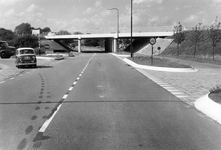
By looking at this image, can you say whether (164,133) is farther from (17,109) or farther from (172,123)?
(17,109)

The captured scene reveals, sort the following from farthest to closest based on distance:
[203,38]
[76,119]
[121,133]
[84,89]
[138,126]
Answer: [203,38]
[84,89]
[76,119]
[138,126]
[121,133]

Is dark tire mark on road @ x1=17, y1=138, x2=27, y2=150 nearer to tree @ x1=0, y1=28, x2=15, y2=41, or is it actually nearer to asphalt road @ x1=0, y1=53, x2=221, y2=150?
asphalt road @ x1=0, y1=53, x2=221, y2=150

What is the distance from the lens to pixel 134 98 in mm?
9891

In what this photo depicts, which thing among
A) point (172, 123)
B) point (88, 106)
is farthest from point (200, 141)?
point (88, 106)

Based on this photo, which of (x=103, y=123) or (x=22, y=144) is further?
(x=103, y=123)

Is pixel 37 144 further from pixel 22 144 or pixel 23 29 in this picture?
pixel 23 29

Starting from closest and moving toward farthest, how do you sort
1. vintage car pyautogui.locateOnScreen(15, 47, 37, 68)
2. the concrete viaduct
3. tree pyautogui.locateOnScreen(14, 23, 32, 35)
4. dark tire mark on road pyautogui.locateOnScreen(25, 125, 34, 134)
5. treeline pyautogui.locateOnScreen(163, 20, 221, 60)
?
dark tire mark on road pyautogui.locateOnScreen(25, 125, 34, 134), vintage car pyautogui.locateOnScreen(15, 47, 37, 68), treeline pyautogui.locateOnScreen(163, 20, 221, 60), the concrete viaduct, tree pyautogui.locateOnScreen(14, 23, 32, 35)

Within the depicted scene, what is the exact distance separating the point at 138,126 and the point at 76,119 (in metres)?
1.72

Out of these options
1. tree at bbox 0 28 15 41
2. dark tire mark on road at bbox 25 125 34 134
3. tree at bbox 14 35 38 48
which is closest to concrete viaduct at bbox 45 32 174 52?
tree at bbox 14 35 38 48

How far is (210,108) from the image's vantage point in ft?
25.5

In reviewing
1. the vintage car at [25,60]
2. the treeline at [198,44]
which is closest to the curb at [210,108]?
the vintage car at [25,60]

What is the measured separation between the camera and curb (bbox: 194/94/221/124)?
7135 millimetres

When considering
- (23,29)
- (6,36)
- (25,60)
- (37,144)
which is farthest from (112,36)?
(23,29)

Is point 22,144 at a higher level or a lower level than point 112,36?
lower
